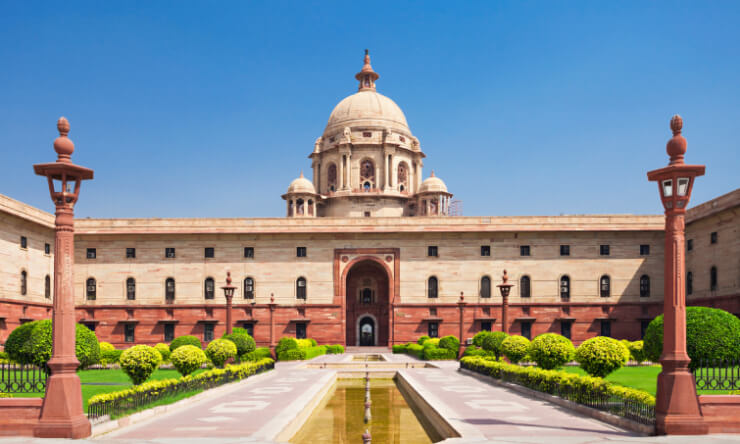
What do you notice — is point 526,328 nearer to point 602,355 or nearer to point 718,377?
point 718,377

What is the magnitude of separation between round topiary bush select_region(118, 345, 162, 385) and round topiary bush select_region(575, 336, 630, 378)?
35.9ft

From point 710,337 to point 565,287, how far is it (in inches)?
1014

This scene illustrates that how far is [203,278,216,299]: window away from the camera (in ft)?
131

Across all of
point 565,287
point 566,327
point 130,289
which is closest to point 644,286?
point 565,287

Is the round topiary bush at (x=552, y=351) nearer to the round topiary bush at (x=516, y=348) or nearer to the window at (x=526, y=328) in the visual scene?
the round topiary bush at (x=516, y=348)

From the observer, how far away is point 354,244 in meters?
40.7

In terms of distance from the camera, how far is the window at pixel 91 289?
39969 mm

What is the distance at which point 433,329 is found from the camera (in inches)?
1577

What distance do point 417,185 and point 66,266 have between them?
145 ft

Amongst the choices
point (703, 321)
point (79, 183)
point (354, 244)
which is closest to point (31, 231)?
point (354, 244)

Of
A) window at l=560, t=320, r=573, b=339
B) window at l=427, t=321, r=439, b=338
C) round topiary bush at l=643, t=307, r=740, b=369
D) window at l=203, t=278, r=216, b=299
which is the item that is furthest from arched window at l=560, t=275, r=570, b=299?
round topiary bush at l=643, t=307, r=740, b=369

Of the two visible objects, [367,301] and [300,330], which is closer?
[300,330]

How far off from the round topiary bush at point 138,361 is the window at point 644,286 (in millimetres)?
33676

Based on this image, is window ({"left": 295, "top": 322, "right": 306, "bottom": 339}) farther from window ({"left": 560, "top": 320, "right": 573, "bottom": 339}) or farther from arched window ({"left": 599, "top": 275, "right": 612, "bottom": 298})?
arched window ({"left": 599, "top": 275, "right": 612, "bottom": 298})
